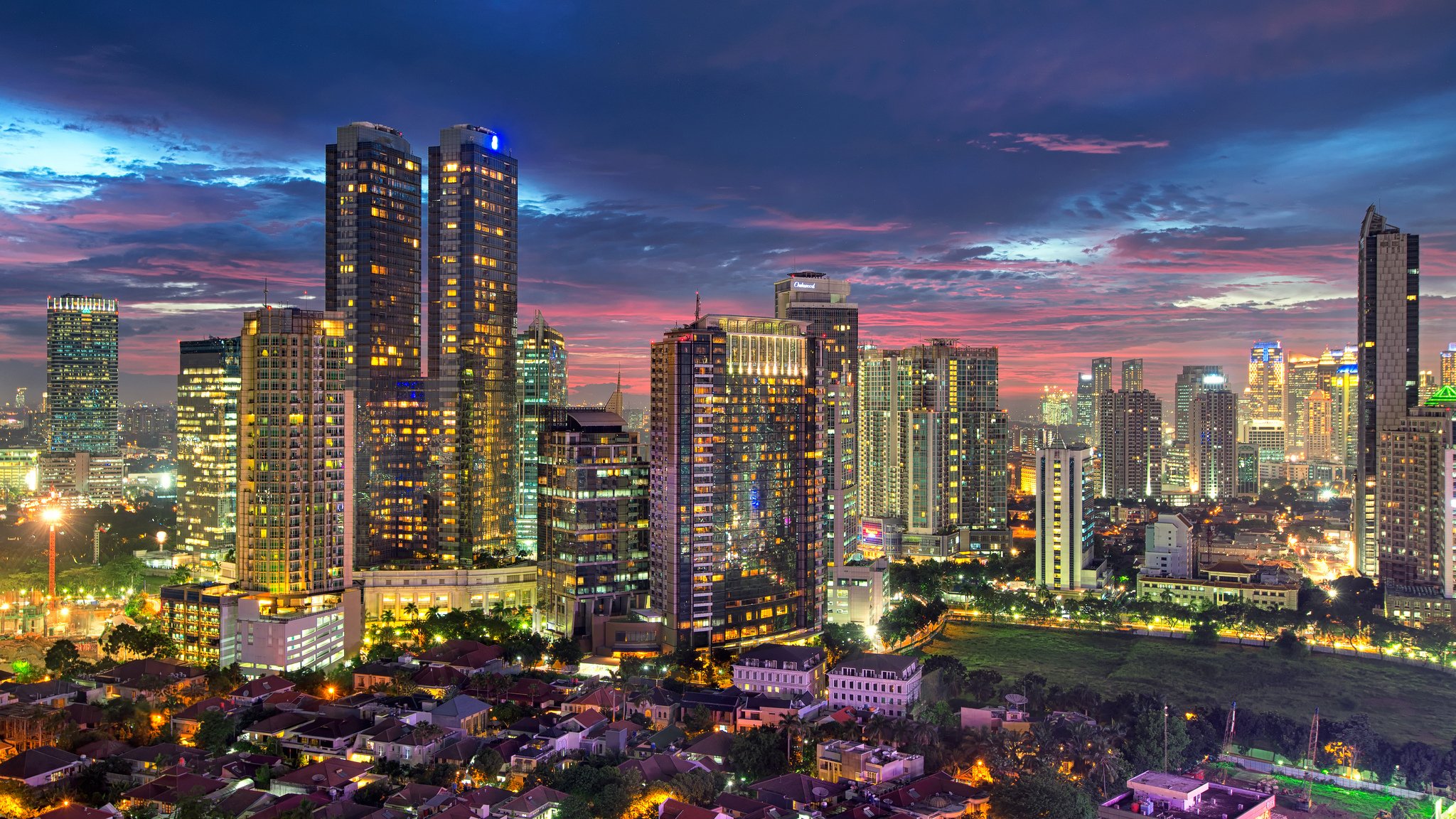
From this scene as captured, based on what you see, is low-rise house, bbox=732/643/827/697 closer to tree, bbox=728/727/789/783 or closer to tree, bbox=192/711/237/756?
tree, bbox=728/727/789/783

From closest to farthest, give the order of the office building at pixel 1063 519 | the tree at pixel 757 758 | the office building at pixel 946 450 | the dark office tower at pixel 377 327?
the tree at pixel 757 758, the dark office tower at pixel 377 327, the office building at pixel 1063 519, the office building at pixel 946 450

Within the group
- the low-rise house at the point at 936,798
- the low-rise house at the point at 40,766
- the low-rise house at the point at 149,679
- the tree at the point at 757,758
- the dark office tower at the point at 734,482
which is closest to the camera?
the low-rise house at the point at 936,798

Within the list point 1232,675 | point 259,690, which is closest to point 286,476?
point 259,690

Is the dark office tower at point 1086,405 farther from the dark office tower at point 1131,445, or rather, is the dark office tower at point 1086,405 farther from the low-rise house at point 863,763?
the low-rise house at point 863,763

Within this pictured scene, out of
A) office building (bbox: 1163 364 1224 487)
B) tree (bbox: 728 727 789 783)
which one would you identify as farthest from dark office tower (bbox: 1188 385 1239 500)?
tree (bbox: 728 727 789 783)

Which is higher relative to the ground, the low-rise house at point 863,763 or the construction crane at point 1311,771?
the low-rise house at point 863,763

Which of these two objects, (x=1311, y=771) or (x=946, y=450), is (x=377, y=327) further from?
(x=1311, y=771)

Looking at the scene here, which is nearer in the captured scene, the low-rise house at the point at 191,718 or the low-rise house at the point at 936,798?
the low-rise house at the point at 936,798

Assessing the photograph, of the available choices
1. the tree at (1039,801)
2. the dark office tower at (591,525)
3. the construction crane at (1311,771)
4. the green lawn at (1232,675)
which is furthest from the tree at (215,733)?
the construction crane at (1311,771)
